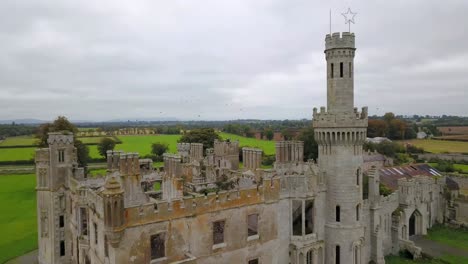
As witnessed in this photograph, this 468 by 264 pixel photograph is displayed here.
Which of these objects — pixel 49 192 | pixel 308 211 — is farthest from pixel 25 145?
pixel 308 211

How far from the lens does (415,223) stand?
4431 cm

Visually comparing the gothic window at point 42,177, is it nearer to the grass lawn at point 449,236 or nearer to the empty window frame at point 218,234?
the empty window frame at point 218,234

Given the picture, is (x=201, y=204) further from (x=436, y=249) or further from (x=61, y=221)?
(x=436, y=249)

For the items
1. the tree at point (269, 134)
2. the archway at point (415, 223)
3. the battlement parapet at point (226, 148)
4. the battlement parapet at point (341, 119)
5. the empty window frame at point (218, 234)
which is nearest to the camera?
the empty window frame at point (218, 234)

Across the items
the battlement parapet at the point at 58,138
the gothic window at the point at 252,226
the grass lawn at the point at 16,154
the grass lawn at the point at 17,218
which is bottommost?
the grass lawn at the point at 17,218

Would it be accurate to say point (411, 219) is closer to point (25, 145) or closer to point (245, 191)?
point (245, 191)

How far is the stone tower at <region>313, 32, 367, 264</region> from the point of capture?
1088 inches

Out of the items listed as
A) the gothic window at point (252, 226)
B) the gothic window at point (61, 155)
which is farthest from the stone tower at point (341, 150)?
the gothic window at point (61, 155)

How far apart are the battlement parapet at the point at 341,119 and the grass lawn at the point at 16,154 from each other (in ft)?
304

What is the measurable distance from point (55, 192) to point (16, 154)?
95595 mm

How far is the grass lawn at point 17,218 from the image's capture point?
38034mm

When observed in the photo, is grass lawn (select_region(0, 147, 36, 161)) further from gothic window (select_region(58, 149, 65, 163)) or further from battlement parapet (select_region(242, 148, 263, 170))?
battlement parapet (select_region(242, 148, 263, 170))

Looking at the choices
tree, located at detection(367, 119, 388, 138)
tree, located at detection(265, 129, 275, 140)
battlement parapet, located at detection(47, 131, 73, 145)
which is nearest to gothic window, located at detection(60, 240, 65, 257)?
battlement parapet, located at detection(47, 131, 73, 145)

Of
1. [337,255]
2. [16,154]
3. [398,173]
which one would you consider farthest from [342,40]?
[16,154]
